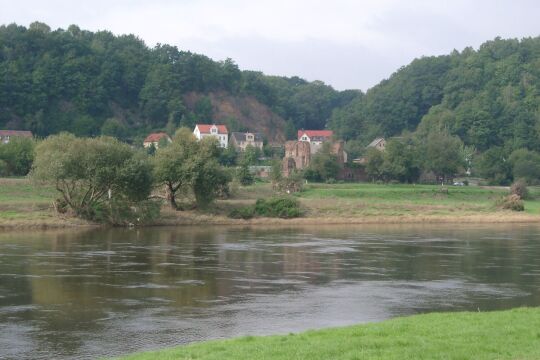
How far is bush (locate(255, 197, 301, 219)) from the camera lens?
78062 mm

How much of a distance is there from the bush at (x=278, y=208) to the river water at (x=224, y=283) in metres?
16.0

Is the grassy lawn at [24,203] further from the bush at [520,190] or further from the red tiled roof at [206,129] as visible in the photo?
the red tiled roof at [206,129]

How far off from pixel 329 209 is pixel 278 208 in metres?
6.24

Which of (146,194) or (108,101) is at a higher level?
(108,101)

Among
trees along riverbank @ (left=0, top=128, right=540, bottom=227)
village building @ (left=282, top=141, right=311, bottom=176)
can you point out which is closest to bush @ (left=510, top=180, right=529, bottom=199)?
trees along riverbank @ (left=0, top=128, right=540, bottom=227)

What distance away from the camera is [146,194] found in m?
70.7

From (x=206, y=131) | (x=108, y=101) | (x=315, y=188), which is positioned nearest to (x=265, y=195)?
(x=315, y=188)

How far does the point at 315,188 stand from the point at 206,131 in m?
76.8

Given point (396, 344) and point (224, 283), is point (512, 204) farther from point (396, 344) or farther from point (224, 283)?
point (396, 344)

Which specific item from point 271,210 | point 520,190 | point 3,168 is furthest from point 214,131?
point 271,210

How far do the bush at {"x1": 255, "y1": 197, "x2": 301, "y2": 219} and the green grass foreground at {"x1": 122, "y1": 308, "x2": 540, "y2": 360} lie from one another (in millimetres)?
55407

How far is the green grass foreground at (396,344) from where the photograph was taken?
1773 centimetres

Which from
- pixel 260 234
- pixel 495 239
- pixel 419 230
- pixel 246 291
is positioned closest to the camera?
pixel 246 291

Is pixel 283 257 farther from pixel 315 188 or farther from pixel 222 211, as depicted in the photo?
pixel 315 188
